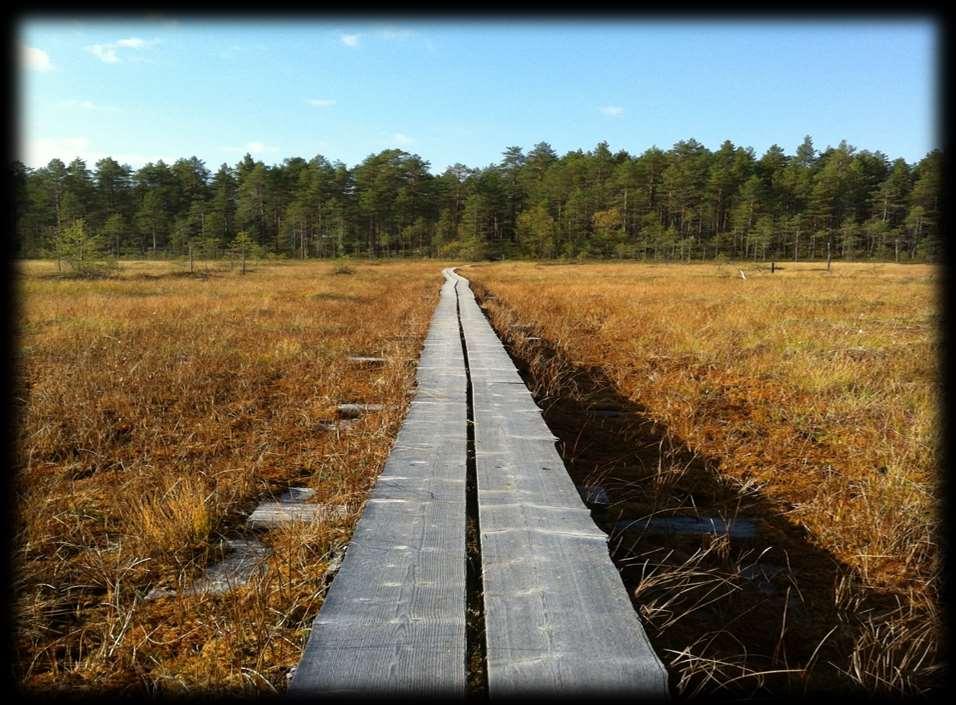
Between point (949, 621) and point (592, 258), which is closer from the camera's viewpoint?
point (949, 621)

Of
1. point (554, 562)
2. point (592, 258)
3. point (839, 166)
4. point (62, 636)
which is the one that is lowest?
point (62, 636)

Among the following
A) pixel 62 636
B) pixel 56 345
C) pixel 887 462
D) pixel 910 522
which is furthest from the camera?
pixel 56 345

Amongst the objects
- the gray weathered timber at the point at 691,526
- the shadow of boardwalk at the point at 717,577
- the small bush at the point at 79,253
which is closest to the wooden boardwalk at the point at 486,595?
the shadow of boardwalk at the point at 717,577

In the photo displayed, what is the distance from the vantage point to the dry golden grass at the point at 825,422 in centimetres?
206

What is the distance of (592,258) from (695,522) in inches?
3126

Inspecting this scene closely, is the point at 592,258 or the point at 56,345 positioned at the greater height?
the point at 592,258

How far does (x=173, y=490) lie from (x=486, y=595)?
2.12m

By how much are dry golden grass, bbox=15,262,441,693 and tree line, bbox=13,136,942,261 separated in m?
72.0

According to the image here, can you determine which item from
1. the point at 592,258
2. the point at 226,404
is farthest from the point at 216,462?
the point at 592,258

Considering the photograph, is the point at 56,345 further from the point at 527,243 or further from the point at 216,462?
the point at 527,243

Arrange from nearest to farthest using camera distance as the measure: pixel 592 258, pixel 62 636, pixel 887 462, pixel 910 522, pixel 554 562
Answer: pixel 554 562, pixel 62 636, pixel 910 522, pixel 887 462, pixel 592 258

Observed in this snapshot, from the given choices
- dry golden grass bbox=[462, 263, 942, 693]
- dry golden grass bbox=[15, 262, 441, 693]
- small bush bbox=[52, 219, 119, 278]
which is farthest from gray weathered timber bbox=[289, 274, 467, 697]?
small bush bbox=[52, 219, 119, 278]

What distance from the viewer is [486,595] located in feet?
4.86

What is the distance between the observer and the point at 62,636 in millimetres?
1806
